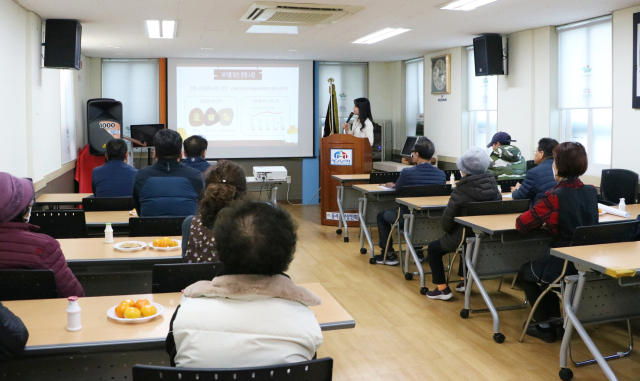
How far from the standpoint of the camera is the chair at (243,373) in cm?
141

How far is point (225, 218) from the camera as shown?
1.55 m

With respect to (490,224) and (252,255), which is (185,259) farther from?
(490,224)

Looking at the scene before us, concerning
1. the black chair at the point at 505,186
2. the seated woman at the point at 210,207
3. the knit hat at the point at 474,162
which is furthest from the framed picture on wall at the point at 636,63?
the seated woman at the point at 210,207

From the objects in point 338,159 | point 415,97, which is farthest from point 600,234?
point 415,97

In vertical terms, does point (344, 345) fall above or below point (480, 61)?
below

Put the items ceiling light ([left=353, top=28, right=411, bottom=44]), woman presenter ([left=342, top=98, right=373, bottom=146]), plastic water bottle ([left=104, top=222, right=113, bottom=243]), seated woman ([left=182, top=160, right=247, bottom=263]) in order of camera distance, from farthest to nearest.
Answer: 1. woman presenter ([left=342, top=98, right=373, bottom=146])
2. ceiling light ([left=353, top=28, right=411, bottom=44])
3. plastic water bottle ([left=104, top=222, right=113, bottom=243])
4. seated woman ([left=182, top=160, right=247, bottom=263])

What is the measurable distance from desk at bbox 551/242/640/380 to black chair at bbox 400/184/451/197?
2.22 meters

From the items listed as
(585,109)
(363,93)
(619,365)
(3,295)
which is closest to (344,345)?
(619,365)

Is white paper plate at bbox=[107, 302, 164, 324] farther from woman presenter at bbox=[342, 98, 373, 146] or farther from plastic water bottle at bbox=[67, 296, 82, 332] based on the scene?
woman presenter at bbox=[342, 98, 373, 146]

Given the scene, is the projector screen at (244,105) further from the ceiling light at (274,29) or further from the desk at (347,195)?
the desk at (347,195)

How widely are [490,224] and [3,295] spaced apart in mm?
2986

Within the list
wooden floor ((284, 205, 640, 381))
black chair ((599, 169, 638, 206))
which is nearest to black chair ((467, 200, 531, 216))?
wooden floor ((284, 205, 640, 381))

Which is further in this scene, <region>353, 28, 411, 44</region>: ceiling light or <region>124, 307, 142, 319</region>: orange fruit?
<region>353, 28, 411, 44</region>: ceiling light

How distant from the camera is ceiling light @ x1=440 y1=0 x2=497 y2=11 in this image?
535 centimetres
